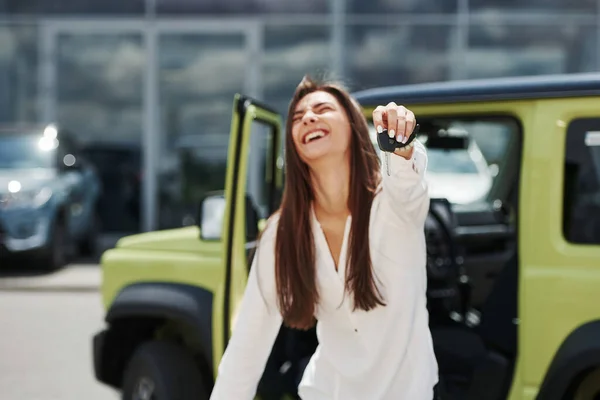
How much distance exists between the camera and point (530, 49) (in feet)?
51.4

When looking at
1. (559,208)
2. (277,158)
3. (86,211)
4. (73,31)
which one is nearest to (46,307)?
(86,211)

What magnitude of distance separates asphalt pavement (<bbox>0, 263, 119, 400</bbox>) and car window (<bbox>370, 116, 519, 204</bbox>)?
2.40m

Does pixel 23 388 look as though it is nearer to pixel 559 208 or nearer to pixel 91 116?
pixel 559 208

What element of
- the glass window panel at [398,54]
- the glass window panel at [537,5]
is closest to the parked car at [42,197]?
the glass window panel at [398,54]

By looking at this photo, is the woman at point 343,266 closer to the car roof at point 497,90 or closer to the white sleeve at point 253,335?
the white sleeve at point 253,335

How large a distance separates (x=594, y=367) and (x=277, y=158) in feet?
5.39

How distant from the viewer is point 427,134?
13.3 feet

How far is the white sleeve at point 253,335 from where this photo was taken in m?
2.54

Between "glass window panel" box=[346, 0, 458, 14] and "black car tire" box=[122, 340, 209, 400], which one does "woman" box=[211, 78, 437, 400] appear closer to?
"black car tire" box=[122, 340, 209, 400]

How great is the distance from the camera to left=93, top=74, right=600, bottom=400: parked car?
10.4 feet

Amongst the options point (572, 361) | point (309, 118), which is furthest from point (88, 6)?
point (309, 118)

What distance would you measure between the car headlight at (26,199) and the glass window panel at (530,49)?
25.6 ft

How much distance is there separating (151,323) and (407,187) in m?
2.05

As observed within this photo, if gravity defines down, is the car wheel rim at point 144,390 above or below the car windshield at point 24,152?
below
